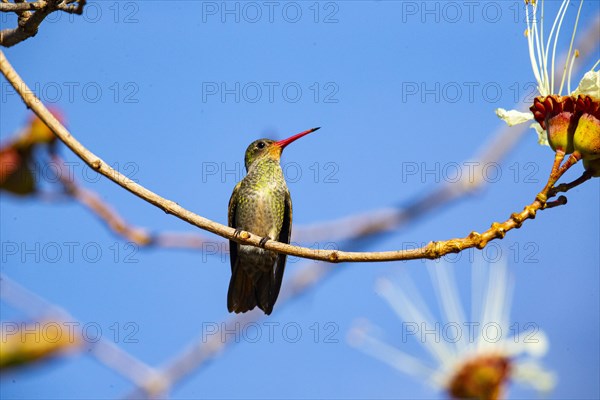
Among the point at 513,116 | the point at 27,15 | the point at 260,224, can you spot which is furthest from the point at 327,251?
the point at 260,224

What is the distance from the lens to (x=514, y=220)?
237 cm

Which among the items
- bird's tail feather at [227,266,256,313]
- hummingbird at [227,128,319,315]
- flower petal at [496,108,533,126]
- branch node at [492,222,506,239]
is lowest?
bird's tail feather at [227,266,256,313]

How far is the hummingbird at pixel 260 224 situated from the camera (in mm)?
5102

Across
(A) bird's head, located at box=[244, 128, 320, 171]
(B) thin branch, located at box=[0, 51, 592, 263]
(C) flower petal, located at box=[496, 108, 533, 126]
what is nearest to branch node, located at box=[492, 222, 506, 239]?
(B) thin branch, located at box=[0, 51, 592, 263]

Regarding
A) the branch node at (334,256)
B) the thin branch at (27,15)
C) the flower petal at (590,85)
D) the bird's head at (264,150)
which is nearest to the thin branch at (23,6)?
the thin branch at (27,15)

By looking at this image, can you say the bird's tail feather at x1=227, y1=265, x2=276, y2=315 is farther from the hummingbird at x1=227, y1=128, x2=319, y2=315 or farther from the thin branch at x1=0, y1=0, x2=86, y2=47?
the thin branch at x1=0, y1=0, x2=86, y2=47

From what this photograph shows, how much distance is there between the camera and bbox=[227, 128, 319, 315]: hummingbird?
510cm

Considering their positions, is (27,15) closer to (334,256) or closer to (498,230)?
(334,256)

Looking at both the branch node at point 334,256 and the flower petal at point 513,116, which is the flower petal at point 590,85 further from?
the branch node at point 334,256

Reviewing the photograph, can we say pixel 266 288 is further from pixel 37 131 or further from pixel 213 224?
pixel 213 224

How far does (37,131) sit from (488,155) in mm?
2168

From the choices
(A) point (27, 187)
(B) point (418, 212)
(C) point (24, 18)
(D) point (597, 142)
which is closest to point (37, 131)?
(A) point (27, 187)

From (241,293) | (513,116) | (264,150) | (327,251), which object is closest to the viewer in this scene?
(327,251)

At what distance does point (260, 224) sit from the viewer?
5.51m
